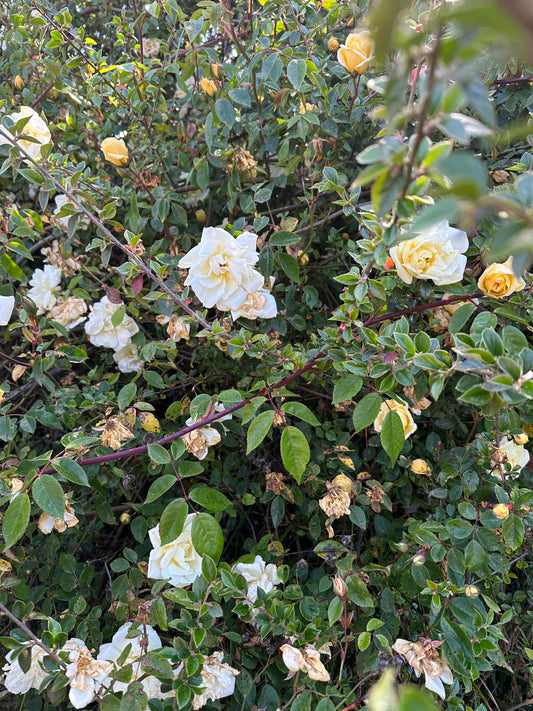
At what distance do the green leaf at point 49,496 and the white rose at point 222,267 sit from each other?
0.40 metres

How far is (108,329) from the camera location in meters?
1.27

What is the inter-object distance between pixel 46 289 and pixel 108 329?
26cm

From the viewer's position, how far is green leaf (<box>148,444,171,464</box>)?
902 mm

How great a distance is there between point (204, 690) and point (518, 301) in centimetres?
85

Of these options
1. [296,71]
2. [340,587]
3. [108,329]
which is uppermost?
[296,71]

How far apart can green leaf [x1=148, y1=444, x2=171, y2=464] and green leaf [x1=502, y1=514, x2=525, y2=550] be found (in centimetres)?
58

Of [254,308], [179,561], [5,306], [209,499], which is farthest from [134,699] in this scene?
[5,306]

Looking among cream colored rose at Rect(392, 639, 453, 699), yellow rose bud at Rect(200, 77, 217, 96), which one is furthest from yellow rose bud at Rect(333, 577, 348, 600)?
yellow rose bud at Rect(200, 77, 217, 96)

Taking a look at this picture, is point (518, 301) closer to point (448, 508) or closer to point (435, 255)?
point (435, 255)

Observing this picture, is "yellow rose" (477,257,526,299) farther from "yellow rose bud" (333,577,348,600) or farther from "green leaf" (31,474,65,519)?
"green leaf" (31,474,65,519)

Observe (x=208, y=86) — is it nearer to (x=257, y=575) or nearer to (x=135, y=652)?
(x=257, y=575)

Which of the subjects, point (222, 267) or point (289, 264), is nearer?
point (222, 267)

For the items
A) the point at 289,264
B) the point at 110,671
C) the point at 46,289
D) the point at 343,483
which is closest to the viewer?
the point at 110,671

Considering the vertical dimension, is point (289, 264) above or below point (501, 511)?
above
